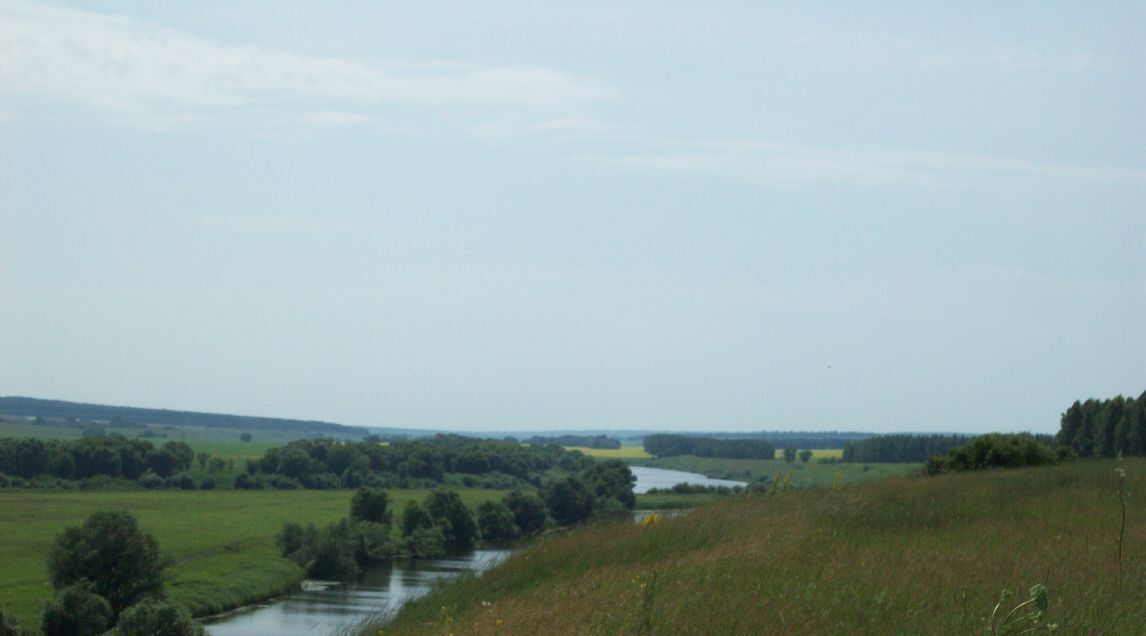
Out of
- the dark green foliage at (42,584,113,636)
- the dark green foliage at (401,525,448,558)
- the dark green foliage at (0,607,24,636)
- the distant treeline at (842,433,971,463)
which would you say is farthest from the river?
the distant treeline at (842,433,971,463)

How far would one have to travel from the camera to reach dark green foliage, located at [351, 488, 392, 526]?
80875 millimetres

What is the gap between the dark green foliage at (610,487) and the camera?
53.1 metres

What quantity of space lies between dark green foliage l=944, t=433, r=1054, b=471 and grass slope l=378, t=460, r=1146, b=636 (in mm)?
9040

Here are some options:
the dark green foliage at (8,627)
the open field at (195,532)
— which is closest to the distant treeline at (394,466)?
the open field at (195,532)

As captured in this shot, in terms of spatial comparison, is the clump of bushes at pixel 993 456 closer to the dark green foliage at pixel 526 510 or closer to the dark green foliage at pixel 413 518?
the dark green foliage at pixel 526 510

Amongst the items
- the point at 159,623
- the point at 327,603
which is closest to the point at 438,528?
the point at 327,603

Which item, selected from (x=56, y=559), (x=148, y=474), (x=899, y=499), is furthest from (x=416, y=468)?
(x=899, y=499)

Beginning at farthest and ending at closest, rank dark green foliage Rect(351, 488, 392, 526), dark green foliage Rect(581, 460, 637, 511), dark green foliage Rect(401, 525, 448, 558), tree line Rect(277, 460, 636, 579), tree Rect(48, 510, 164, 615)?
dark green foliage Rect(351, 488, 392, 526) → dark green foliage Rect(401, 525, 448, 558) → tree line Rect(277, 460, 636, 579) → dark green foliage Rect(581, 460, 637, 511) → tree Rect(48, 510, 164, 615)

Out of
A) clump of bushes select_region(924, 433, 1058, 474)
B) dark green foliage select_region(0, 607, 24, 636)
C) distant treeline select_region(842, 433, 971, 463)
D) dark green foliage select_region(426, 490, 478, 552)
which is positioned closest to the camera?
clump of bushes select_region(924, 433, 1058, 474)

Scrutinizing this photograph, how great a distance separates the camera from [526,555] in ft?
43.9

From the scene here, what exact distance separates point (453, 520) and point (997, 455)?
2060 inches

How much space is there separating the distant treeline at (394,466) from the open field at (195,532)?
21.2ft

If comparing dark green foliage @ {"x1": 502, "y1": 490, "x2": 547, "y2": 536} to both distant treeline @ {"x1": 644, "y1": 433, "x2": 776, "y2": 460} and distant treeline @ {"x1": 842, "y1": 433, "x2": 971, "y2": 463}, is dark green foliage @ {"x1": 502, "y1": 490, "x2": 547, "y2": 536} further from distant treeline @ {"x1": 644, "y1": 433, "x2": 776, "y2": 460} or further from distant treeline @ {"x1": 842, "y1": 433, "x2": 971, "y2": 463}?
distant treeline @ {"x1": 644, "y1": 433, "x2": 776, "y2": 460}

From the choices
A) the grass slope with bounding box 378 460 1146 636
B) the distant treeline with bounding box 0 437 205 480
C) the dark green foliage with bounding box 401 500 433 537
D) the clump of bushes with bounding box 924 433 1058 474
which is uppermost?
the clump of bushes with bounding box 924 433 1058 474
